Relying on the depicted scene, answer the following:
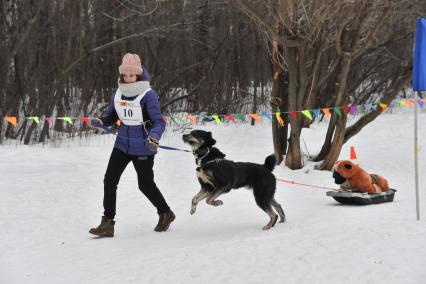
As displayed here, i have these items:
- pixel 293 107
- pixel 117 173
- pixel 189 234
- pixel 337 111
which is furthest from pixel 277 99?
pixel 117 173

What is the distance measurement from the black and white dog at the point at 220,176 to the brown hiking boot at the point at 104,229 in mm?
868

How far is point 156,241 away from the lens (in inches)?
238

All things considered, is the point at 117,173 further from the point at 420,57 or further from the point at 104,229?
the point at 420,57

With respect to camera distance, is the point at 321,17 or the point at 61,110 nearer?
the point at 321,17

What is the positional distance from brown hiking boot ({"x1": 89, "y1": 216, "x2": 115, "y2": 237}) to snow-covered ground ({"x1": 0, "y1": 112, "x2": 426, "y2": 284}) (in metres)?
0.08

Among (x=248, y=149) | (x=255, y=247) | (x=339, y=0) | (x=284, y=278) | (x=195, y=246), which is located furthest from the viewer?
(x=248, y=149)

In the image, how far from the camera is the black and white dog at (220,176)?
21.0 ft

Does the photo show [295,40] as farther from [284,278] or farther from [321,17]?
[284,278]

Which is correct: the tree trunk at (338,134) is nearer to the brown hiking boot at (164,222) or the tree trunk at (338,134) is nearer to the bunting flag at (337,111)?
the bunting flag at (337,111)

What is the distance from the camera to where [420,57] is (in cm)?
586

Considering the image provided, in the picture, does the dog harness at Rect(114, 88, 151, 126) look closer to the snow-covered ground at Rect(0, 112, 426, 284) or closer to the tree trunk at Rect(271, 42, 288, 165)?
the snow-covered ground at Rect(0, 112, 426, 284)

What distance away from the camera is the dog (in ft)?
24.2

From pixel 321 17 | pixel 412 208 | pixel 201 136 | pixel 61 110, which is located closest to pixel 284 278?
pixel 201 136

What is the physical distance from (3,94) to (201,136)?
31.4ft
